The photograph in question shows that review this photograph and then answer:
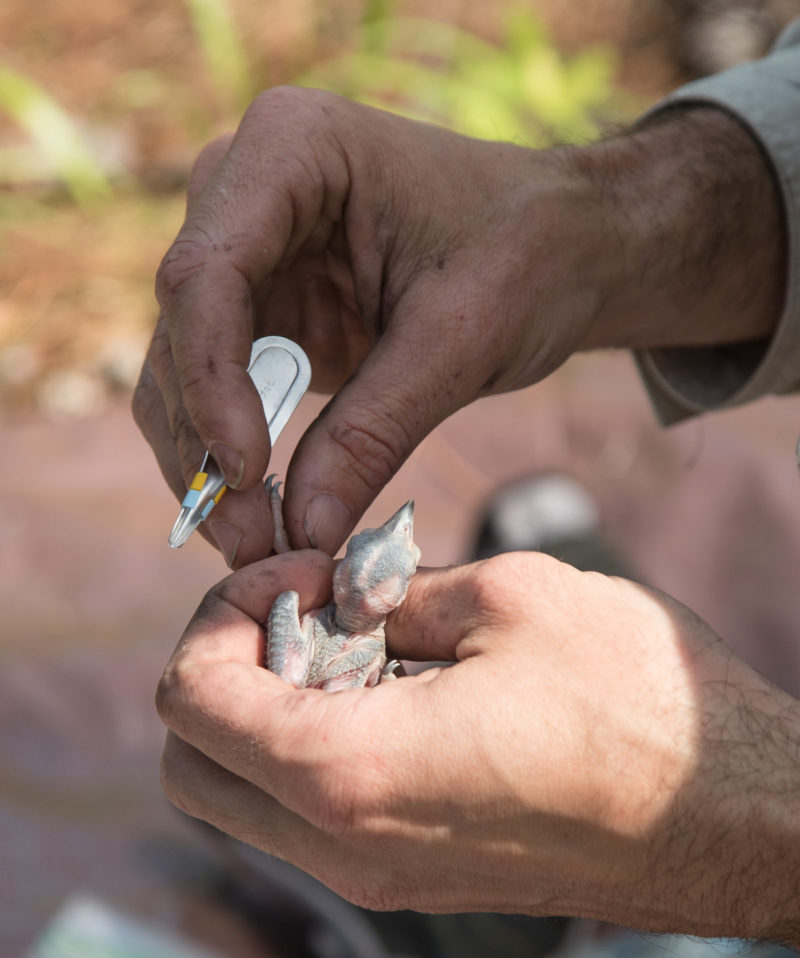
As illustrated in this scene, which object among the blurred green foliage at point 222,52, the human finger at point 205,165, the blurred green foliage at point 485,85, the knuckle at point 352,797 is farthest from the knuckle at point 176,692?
the blurred green foliage at point 222,52

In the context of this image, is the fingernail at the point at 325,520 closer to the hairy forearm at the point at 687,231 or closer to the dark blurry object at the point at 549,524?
the hairy forearm at the point at 687,231

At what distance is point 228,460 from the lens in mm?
1331

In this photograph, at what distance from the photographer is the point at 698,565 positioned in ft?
9.45

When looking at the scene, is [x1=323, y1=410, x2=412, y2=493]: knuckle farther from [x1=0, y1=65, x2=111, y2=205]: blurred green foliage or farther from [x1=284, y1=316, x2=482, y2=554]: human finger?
[x1=0, y1=65, x2=111, y2=205]: blurred green foliage

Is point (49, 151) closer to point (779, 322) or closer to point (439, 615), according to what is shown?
point (779, 322)

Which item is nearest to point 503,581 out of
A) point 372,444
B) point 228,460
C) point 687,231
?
point 372,444

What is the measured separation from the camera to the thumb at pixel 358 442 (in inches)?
55.7

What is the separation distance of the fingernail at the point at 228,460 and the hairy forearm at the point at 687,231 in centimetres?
92

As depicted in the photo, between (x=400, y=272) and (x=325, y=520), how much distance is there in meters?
0.51

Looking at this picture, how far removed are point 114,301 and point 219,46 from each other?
1.43 meters

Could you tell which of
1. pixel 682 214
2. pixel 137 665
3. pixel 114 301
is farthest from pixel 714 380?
pixel 114 301

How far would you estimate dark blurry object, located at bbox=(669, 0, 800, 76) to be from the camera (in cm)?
551

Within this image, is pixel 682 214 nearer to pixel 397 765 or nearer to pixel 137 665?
pixel 397 765

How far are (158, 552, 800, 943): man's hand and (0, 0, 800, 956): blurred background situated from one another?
3.62ft
